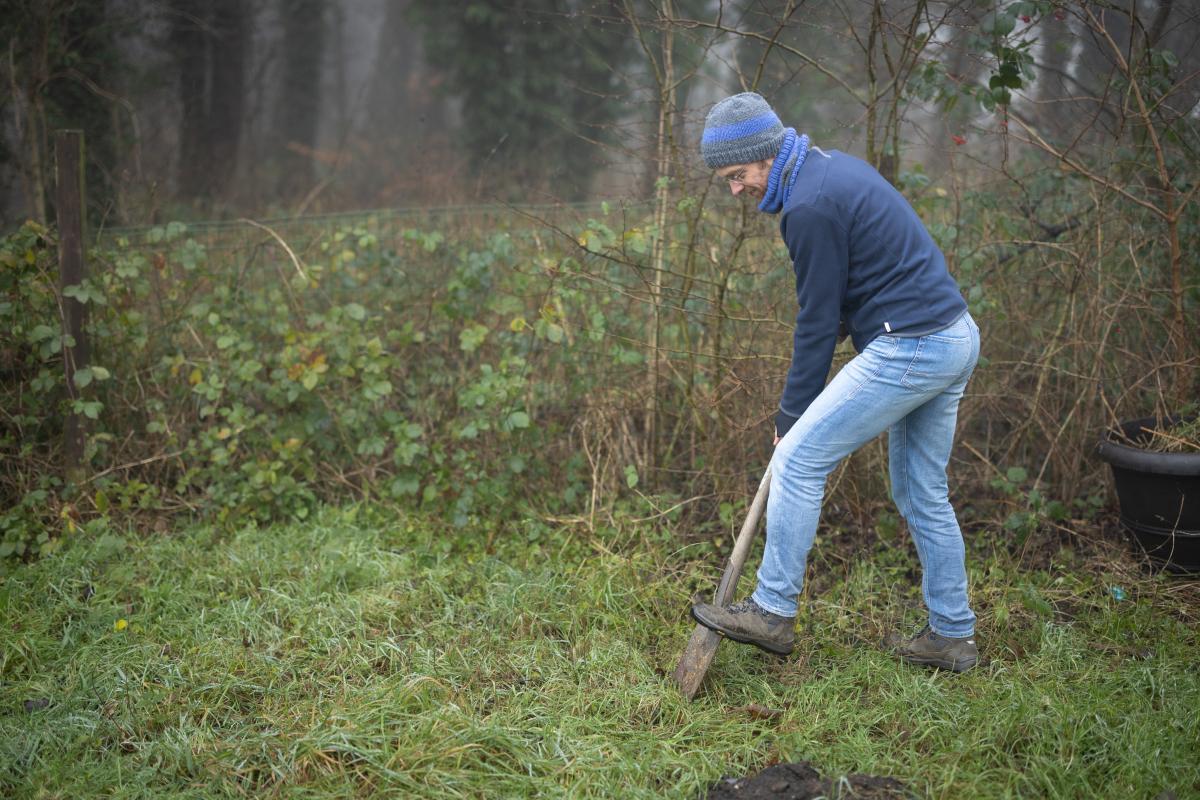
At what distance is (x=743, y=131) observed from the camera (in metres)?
2.88

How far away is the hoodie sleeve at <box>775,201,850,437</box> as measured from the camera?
2812 millimetres

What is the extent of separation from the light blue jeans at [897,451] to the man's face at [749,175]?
0.61 m

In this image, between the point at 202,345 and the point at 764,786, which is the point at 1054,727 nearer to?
the point at 764,786

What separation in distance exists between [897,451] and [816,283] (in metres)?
0.78

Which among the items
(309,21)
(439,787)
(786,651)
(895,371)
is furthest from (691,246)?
(309,21)

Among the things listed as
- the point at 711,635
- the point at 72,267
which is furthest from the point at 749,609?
the point at 72,267

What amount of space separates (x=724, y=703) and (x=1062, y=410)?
2.56 meters

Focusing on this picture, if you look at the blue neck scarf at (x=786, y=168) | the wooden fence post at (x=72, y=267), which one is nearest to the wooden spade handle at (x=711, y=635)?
the blue neck scarf at (x=786, y=168)

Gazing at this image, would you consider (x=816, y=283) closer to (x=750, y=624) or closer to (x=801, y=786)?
(x=750, y=624)

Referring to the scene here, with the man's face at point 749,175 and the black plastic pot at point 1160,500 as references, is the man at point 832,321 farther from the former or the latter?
the black plastic pot at point 1160,500

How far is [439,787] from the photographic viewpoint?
271 cm

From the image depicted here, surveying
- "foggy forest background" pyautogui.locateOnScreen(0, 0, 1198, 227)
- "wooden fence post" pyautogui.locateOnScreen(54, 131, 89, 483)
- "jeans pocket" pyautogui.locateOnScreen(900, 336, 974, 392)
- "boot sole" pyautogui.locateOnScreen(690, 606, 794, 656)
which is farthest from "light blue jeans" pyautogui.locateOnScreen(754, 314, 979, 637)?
"wooden fence post" pyautogui.locateOnScreen(54, 131, 89, 483)

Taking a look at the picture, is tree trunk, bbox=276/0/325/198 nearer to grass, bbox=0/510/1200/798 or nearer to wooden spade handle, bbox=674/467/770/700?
grass, bbox=0/510/1200/798

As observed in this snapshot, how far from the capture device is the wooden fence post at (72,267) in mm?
4492
